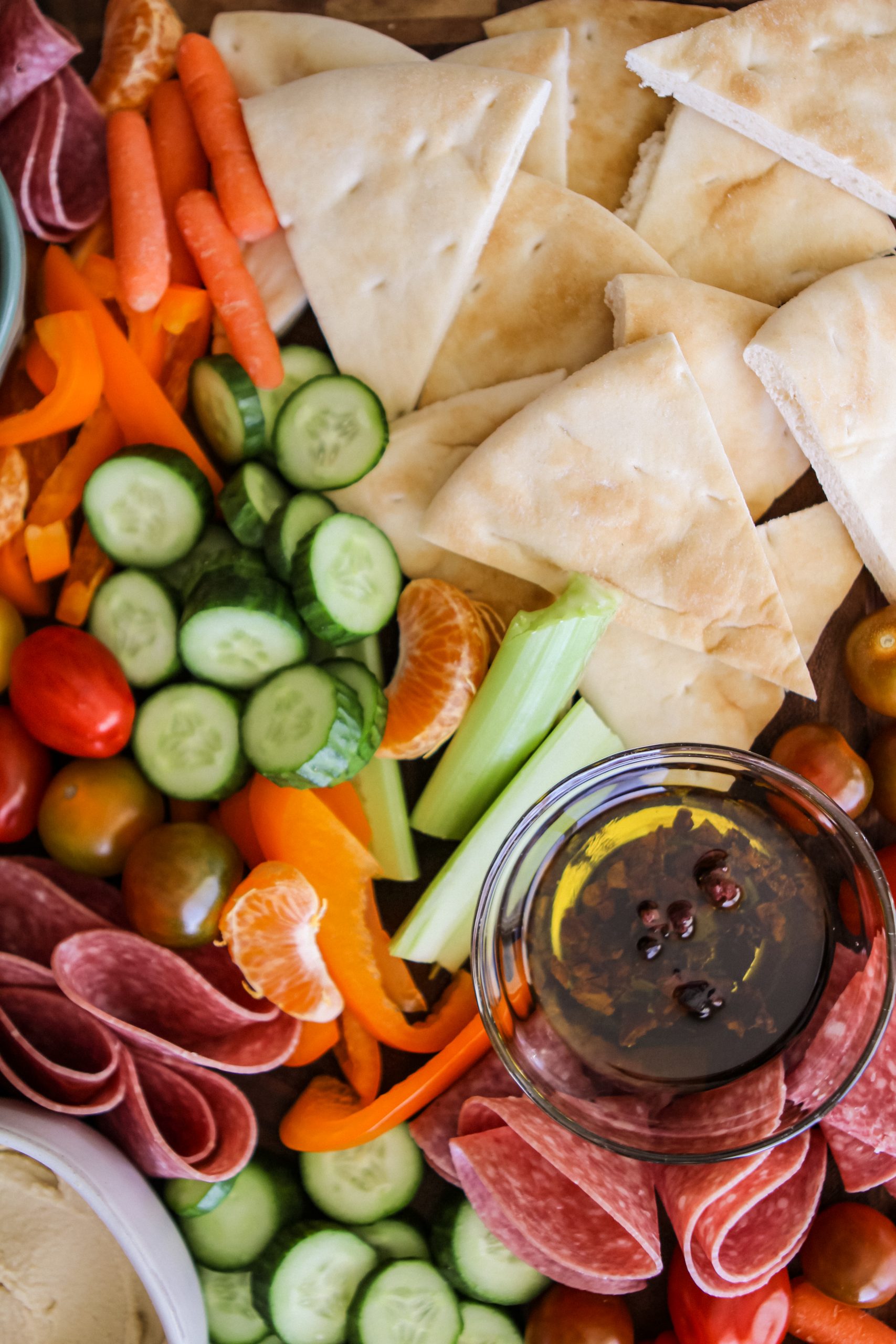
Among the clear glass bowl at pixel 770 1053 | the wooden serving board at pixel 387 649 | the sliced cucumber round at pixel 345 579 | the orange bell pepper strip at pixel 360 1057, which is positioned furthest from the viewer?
the wooden serving board at pixel 387 649

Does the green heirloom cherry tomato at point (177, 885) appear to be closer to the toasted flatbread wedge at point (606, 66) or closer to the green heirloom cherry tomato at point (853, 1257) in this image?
the green heirloom cherry tomato at point (853, 1257)

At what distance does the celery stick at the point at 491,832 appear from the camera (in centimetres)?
222

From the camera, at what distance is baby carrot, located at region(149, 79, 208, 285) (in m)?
2.29

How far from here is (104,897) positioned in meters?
2.21

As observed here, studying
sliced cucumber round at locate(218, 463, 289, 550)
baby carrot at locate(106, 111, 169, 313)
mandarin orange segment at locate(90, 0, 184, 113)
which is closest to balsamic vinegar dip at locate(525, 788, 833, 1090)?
sliced cucumber round at locate(218, 463, 289, 550)

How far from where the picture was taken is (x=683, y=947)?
188cm

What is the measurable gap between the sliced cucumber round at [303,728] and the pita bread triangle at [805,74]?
1548 mm

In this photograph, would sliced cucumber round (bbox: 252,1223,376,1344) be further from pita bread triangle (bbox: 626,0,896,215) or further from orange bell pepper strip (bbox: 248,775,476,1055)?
pita bread triangle (bbox: 626,0,896,215)

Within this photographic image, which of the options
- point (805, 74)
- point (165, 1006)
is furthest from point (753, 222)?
point (165, 1006)

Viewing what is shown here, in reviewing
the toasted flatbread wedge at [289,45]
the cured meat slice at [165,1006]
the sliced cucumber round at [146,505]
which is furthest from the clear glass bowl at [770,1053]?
the toasted flatbread wedge at [289,45]

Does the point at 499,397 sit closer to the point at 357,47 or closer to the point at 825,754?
the point at 357,47

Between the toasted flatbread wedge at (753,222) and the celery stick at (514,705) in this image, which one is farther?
the toasted flatbread wedge at (753,222)

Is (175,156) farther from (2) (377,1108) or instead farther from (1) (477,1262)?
(1) (477,1262)

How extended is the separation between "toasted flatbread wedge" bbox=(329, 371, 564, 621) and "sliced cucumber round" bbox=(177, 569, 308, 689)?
301 mm
